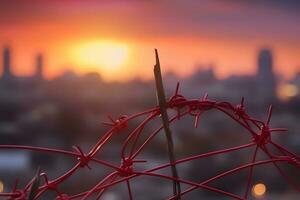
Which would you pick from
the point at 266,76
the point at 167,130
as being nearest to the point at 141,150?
the point at 167,130

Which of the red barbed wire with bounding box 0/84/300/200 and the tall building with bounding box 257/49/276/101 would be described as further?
the tall building with bounding box 257/49/276/101

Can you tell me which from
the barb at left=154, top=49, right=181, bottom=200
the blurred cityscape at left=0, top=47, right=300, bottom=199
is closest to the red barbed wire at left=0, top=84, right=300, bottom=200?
the barb at left=154, top=49, right=181, bottom=200

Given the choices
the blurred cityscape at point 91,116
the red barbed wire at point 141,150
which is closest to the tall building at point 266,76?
the blurred cityscape at point 91,116

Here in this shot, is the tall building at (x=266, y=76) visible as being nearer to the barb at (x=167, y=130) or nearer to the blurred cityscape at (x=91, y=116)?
the blurred cityscape at (x=91, y=116)

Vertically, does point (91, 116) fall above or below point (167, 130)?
above

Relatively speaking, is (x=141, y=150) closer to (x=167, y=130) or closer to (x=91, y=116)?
(x=167, y=130)

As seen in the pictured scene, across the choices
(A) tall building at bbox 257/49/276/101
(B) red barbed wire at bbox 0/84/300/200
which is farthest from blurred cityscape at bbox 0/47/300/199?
(B) red barbed wire at bbox 0/84/300/200

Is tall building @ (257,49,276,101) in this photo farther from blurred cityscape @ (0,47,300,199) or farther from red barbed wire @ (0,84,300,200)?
red barbed wire @ (0,84,300,200)

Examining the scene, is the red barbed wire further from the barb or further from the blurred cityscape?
the blurred cityscape

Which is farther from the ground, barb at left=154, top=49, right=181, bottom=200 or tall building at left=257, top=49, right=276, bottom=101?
tall building at left=257, top=49, right=276, bottom=101
